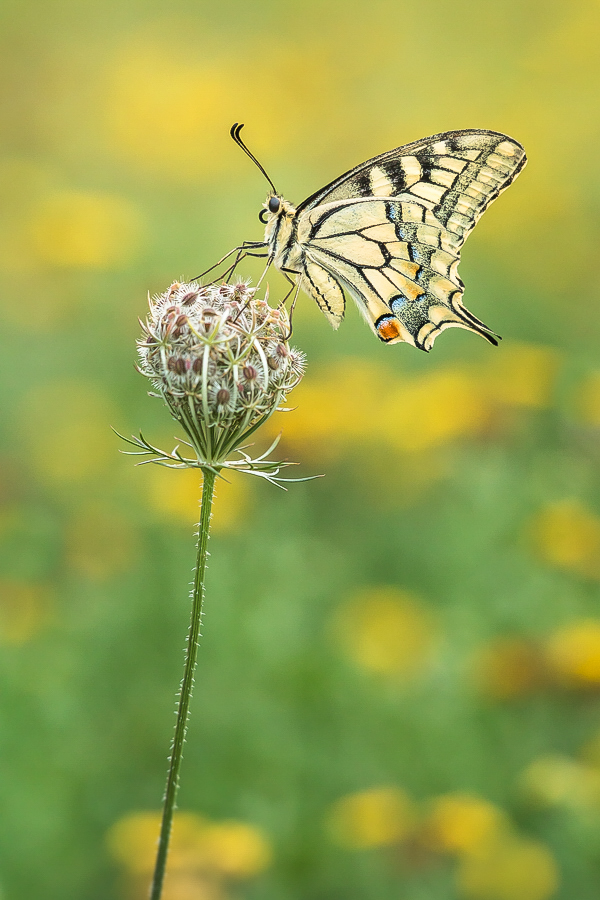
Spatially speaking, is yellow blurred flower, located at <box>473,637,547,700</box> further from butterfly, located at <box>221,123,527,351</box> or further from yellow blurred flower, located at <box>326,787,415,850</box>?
butterfly, located at <box>221,123,527,351</box>

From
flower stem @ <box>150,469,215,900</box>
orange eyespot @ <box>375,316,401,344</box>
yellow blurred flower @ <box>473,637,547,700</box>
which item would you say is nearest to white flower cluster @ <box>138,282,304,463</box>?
flower stem @ <box>150,469,215,900</box>

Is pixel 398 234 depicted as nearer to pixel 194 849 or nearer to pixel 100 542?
pixel 100 542

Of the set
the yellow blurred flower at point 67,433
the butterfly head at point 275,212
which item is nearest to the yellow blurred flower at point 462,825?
the butterfly head at point 275,212

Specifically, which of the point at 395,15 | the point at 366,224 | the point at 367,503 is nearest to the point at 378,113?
the point at 395,15

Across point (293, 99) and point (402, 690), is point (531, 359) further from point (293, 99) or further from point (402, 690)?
point (293, 99)

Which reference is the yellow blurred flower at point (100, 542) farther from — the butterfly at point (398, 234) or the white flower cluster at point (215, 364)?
the white flower cluster at point (215, 364)
